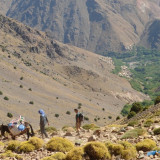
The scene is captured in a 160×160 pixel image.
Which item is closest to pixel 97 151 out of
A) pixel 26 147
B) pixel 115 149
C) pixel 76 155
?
pixel 76 155

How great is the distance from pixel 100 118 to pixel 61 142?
96.5m

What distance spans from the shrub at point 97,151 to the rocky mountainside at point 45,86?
968 inches

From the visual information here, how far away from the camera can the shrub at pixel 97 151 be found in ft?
38.9

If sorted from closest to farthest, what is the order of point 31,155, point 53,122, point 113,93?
point 31,155, point 53,122, point 113,93

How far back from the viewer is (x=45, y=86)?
408 feet

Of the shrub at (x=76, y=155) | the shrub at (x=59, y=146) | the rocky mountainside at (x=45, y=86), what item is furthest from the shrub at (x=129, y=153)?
the rocky mountainside at (x=45, y=86)

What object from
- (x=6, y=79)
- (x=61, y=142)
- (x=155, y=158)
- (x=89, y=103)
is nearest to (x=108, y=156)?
(x=155, y=158)

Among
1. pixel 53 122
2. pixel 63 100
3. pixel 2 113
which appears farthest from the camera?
pixel 63 100

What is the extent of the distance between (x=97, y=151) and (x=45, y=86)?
114 metres

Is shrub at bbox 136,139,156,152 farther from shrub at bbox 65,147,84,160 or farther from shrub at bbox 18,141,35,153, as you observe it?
shrub at bbox 18,141,35,153

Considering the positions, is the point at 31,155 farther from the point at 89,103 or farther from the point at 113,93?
the point at 113,93

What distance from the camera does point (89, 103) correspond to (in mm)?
129500

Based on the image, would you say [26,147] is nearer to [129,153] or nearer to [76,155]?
[76,155]

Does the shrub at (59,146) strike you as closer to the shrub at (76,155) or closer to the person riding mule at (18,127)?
the shrub at (76,155)
